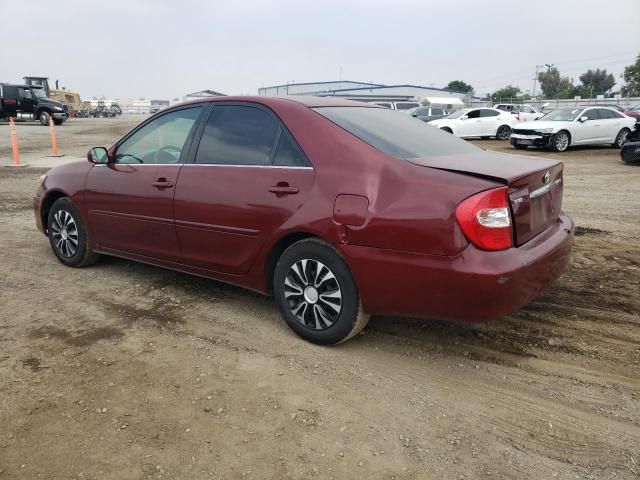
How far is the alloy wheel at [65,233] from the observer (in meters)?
5.12

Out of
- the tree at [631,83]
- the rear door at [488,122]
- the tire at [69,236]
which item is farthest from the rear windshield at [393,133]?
the tree at [631,83]

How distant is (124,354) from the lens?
3.44m

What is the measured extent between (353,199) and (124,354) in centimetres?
177

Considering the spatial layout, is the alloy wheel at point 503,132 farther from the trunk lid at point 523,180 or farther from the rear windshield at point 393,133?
the trunk lid at point 523,180

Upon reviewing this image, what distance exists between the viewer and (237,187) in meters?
3.73

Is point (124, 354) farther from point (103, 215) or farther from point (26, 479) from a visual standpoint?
point (103, 215)

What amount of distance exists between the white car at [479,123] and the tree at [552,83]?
3510 inches

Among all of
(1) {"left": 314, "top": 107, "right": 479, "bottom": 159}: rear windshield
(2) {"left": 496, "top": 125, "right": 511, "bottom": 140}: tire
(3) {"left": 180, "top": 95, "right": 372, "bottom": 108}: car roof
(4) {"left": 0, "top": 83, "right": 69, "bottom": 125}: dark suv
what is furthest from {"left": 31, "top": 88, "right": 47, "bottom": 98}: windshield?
(1) {"left": 314, "top": 107, "right": 479, "bottom": 159}: rear windshield

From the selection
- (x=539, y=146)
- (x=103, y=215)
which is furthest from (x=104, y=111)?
(x=103, y=215)

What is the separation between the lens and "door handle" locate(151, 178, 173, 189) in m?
4.15

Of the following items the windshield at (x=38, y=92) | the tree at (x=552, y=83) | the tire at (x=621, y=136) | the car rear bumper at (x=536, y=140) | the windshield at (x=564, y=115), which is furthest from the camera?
the tree at (x=552, y=83)

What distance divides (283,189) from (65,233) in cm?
280

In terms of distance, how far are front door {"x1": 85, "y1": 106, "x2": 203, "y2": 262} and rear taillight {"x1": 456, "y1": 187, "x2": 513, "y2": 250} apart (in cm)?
230

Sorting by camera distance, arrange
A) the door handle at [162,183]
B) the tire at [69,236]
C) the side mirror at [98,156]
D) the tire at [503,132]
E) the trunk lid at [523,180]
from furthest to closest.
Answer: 1. the tire at [503,132]
2. the tire at [69,236]
3. the side mirror at [98,156]
4. the door handle at [162,183]
5. the trunk lid at [523,180]
